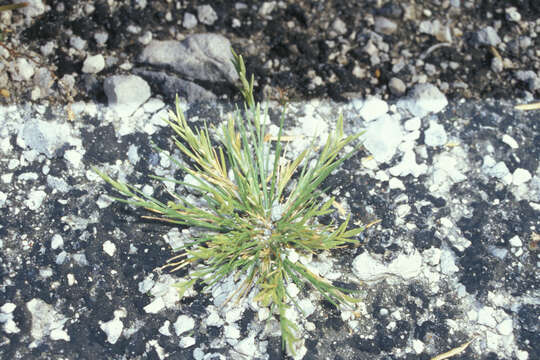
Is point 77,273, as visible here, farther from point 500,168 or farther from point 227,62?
point 500,168

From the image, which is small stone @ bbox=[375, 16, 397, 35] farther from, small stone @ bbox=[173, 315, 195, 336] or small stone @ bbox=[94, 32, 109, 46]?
small stone @ bbox=[173, 315, 195, 336]

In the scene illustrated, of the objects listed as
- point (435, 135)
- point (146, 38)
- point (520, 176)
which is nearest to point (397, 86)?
point (435, 135)

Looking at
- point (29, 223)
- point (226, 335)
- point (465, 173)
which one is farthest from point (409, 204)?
point (29, 223)

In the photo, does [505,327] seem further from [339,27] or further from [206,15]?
[206,15]

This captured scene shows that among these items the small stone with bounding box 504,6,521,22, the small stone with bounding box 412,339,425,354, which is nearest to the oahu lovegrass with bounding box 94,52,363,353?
the small stone with bounding box 412,339,425,354

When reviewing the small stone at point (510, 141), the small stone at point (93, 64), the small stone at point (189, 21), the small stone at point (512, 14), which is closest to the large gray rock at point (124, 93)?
the small stone at point (93, 64)

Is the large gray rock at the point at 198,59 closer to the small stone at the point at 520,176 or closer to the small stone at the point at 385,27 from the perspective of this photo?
the small stone at the point at 385,27
